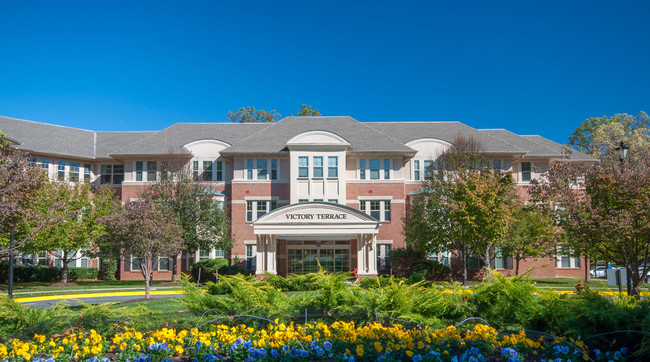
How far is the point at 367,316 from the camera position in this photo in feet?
32.0

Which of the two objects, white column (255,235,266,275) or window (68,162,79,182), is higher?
window (68,162,79,182)

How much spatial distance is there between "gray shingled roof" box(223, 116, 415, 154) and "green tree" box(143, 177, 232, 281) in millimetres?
4044

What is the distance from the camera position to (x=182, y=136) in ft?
132

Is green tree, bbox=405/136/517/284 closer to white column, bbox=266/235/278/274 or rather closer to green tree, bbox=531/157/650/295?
green tree, bbox=531/157/650/295

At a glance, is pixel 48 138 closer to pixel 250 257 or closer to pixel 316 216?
pixel 250 257

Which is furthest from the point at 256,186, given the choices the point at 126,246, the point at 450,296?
the point at 450,296

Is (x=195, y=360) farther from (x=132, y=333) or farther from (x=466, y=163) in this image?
(x=466, y=163)

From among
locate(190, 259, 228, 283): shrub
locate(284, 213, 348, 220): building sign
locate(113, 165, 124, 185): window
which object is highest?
locate(113, 165, 124, 185): window

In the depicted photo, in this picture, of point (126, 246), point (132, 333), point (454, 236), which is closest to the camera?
point (132, 333)

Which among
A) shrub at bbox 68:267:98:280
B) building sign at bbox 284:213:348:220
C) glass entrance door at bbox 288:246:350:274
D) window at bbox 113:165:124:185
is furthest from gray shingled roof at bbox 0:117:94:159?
building sign at bbox 284:213:348:220

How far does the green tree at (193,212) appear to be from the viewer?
3288 centimetres

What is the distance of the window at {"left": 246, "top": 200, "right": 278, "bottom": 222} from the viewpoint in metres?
36.2

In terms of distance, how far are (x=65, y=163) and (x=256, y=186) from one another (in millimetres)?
15070

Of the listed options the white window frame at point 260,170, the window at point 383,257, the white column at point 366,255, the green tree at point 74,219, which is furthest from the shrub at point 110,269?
the window at point 383,257
